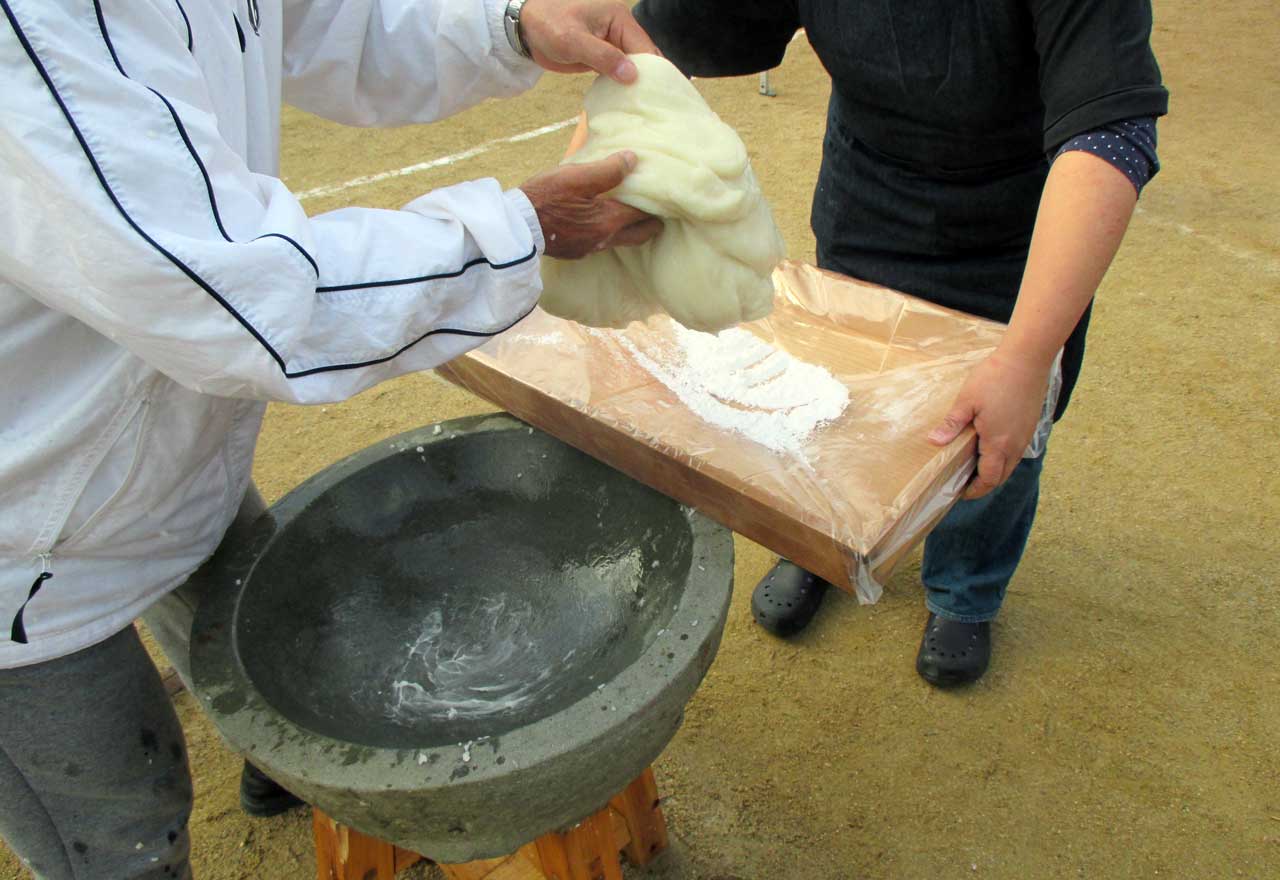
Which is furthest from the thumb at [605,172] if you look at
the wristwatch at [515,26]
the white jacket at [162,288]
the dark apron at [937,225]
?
the dark apron at [937,225]

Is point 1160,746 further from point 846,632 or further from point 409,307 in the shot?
point 409,307

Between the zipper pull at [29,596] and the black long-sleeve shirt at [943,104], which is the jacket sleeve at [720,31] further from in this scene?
the zipper pull at [29,596]

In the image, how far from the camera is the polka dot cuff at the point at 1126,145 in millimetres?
1294

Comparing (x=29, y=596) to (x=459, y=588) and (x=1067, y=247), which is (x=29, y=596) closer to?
(x=459, y=588)

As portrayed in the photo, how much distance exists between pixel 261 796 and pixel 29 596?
1.09 metres

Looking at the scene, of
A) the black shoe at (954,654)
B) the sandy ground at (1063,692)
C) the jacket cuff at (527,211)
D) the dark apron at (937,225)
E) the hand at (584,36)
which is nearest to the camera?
the jacket cuff at (527,211)

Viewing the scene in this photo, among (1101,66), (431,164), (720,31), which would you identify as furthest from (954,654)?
(431,164)

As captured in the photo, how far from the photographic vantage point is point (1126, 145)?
130 cm

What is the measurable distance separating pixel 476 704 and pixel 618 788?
1.02 ft

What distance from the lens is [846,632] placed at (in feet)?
7.85

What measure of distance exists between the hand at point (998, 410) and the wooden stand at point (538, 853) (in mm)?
831

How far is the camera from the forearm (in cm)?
130

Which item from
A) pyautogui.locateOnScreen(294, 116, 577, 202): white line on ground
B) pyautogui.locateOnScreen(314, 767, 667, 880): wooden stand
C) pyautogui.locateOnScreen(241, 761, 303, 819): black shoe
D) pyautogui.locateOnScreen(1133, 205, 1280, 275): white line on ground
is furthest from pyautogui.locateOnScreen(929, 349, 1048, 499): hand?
pyautogui.locateOnScreen(294, 116, 577, 202): white line on ground

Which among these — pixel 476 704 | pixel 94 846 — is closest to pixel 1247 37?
pixel 476 704
